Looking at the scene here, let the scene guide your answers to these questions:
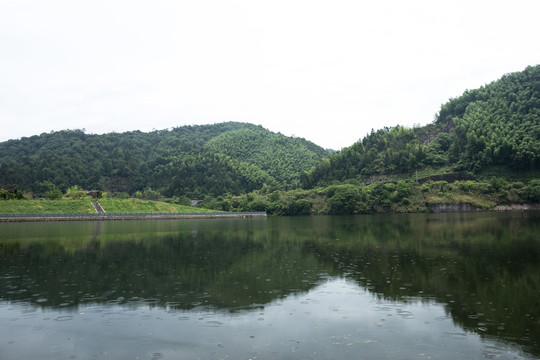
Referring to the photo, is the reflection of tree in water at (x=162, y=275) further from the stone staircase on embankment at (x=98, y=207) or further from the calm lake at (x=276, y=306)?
the stone staircase on embankment at (x=98, y=207)

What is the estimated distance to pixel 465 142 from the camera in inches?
5226

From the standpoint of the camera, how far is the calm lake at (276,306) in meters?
10.1

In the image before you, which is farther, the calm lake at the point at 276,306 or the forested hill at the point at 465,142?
the forested hill at the point at 465,142

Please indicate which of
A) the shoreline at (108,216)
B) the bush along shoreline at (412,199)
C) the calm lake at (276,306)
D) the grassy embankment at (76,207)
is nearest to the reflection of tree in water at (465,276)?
the calm lake at (276,306)

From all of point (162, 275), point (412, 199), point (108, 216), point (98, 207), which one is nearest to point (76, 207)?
point (98, 207)

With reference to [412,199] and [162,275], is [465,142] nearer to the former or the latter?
[412,199]

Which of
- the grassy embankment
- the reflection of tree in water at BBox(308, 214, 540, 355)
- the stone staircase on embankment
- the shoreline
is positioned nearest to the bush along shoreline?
the shoreline

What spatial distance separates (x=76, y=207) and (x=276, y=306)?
98285mm

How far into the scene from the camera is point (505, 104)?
143125 mm

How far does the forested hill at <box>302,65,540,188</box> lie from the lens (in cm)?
11831

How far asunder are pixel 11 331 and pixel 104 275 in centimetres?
794

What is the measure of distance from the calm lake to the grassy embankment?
74.9 metres

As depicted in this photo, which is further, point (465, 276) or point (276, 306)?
point (465, 276)

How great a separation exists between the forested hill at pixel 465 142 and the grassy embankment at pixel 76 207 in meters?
65.6
